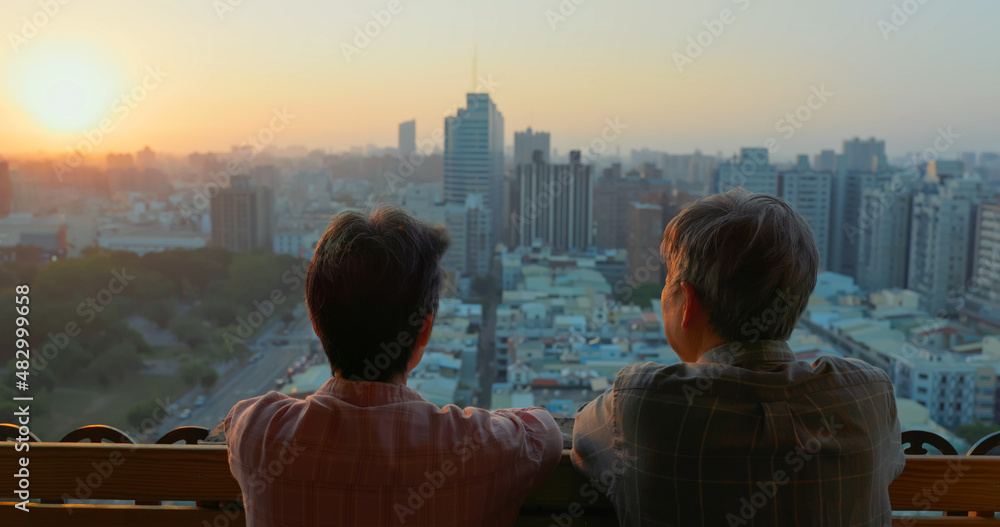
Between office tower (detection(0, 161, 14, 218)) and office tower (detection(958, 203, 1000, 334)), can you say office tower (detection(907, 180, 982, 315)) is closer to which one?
office tower (detection(958, 203, 1000, 334))

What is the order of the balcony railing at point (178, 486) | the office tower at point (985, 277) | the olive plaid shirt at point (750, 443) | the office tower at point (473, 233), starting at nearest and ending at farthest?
the olive plaid shirt at point (750, 443) < the balcony railing at point (178, 486) < the office tower at point (985, 277) < the office tower at point (473, 233)

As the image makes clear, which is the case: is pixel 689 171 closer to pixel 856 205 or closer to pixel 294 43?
pixel 856 205

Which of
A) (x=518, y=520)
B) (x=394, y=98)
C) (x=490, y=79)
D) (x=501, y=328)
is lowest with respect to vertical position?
(x=501, y=328)

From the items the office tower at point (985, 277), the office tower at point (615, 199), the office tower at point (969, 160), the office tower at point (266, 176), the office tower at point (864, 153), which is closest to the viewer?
the office tower at point (985, 277)

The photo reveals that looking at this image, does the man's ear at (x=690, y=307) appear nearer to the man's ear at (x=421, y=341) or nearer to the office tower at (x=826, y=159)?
the man's ear at (x=421, y=341)

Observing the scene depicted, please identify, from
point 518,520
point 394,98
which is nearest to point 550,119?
point 394,98

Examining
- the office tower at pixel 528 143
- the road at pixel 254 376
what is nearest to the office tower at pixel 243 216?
the road at pixel 254 376

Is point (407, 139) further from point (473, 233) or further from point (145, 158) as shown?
point (145, 158)
